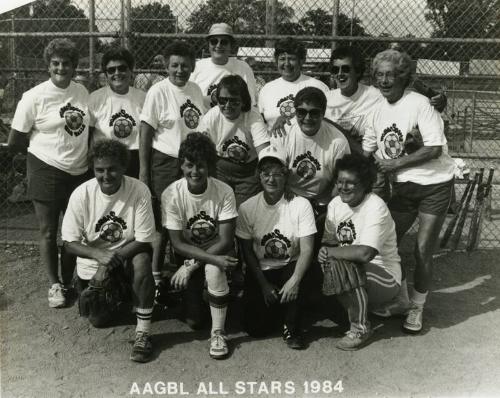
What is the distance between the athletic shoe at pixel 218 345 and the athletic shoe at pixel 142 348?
1.24ft

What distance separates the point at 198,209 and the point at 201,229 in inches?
5.4

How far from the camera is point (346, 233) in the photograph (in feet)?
11.7

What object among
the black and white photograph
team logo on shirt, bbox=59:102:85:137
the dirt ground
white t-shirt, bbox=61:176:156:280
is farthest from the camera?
team logo on shirt, bbox=59:102:85:137

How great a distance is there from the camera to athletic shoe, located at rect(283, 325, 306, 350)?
11.2 feet

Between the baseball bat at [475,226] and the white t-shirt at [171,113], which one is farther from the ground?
the white t-shirt at [171,113]

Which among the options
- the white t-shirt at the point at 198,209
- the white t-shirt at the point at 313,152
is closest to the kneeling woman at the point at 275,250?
the white t-shirt at the point at 198,209

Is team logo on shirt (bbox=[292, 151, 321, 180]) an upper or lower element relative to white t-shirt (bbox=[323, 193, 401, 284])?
upper

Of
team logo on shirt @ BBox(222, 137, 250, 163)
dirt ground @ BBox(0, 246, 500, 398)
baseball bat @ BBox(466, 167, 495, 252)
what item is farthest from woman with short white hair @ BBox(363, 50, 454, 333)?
baseball bat @ BBox(466, 167, 495, 252)

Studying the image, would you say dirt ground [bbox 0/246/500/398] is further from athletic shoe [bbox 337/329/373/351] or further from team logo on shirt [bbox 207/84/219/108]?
team logo on shirt [bbox 207/84/219/108]

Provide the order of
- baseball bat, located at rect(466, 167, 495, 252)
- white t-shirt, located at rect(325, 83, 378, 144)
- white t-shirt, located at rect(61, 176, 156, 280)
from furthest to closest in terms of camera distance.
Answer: baseball bat, located at rect(466, 167, 495, 252) < white t-shirt, located at rect(325, 83, 378, 144) < white t-shirt, located at rect(61, 176, 156, 280)

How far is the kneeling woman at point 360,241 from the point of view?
341 centimetres

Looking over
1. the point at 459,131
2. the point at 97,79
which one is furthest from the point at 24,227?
the point at 459,131

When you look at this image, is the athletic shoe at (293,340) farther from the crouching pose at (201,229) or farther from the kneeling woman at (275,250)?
the crouching pose at (201,229)

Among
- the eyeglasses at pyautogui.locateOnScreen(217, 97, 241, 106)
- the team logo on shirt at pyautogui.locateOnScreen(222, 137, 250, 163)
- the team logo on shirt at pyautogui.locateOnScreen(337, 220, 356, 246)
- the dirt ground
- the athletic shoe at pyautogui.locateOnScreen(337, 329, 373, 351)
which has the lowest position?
the dirt ground
